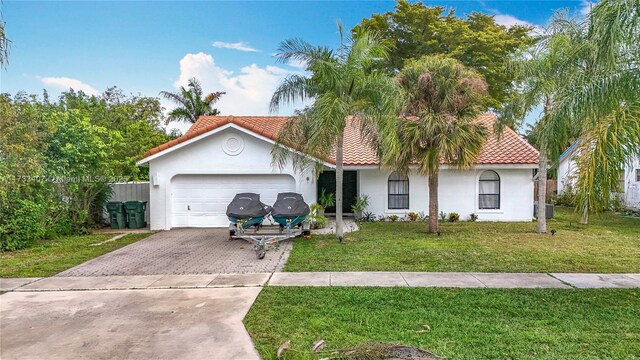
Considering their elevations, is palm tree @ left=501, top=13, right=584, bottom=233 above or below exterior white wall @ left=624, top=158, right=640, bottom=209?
above

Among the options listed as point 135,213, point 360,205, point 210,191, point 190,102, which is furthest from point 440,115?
point 190,102

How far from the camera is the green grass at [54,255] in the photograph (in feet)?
28.0

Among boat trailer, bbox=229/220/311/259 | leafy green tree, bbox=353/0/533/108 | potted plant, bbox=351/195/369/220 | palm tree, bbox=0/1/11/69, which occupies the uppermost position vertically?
leafy green tree, bbox=353/0/533/108

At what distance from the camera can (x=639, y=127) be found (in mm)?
5637

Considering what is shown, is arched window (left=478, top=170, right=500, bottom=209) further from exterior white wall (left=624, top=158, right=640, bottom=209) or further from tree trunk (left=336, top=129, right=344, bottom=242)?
exterior white wall (left=624, top=158, right=640, bottom=209)

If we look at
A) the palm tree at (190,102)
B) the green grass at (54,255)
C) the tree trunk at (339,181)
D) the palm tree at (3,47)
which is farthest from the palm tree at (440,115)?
the palm tree at (190,102)

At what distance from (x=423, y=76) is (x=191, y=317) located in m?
9.89

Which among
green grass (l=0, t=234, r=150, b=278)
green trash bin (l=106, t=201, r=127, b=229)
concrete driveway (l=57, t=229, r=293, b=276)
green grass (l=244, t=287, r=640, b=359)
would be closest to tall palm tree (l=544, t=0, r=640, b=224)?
green grass (l=244, t=287, r=640, b=359)

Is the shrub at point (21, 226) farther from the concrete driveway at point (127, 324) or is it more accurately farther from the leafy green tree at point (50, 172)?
the concrete driveway at point (127, 324)

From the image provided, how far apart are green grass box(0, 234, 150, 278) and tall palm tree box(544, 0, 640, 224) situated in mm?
10370

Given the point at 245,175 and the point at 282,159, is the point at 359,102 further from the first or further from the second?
the point at 245,175

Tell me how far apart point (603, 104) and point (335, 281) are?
5268mm

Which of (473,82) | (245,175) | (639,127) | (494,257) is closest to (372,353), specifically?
(639,127)

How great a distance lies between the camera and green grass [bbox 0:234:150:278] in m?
8.52
